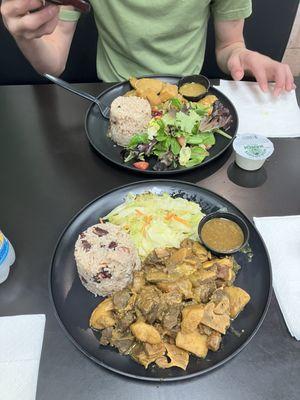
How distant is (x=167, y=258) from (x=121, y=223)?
0.97 feet

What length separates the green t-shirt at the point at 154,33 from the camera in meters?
2.21

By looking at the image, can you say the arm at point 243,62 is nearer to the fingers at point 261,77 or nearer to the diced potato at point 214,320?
the fingers at point 261,77

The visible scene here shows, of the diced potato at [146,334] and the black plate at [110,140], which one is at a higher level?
the black plate at [110,140]

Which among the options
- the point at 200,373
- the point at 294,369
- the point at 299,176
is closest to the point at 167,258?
the point at 200,373

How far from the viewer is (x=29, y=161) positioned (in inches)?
77.0

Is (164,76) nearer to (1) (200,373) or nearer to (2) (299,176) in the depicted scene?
(2) (299,176)

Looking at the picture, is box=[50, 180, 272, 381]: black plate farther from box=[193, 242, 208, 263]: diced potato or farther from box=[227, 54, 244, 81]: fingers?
box=[227, 54, 244, 81]: fingers

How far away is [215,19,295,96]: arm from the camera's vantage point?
2244 mm

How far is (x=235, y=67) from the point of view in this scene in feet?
7.63

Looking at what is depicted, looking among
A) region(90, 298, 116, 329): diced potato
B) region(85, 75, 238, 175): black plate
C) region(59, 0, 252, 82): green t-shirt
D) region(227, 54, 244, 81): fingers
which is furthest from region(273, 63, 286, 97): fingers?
region(90, 298, 116, 329): diced potato

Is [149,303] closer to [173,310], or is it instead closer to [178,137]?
[173,310]

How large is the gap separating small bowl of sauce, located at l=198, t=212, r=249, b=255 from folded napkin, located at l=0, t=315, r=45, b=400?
0.70 meters

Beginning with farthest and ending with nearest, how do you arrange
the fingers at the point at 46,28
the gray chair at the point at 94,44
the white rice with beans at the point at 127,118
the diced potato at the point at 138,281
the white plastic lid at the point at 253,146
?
the gray chair at the point at 94,44
the white rice with beans at the point at 127,118
the white plastic lid at the point at 253,146
the fingers at the point at 46,28
the diced potato at the point at 138,281

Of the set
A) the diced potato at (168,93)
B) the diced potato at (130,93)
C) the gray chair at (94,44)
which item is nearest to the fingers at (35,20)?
the diced potato at (130,93)
